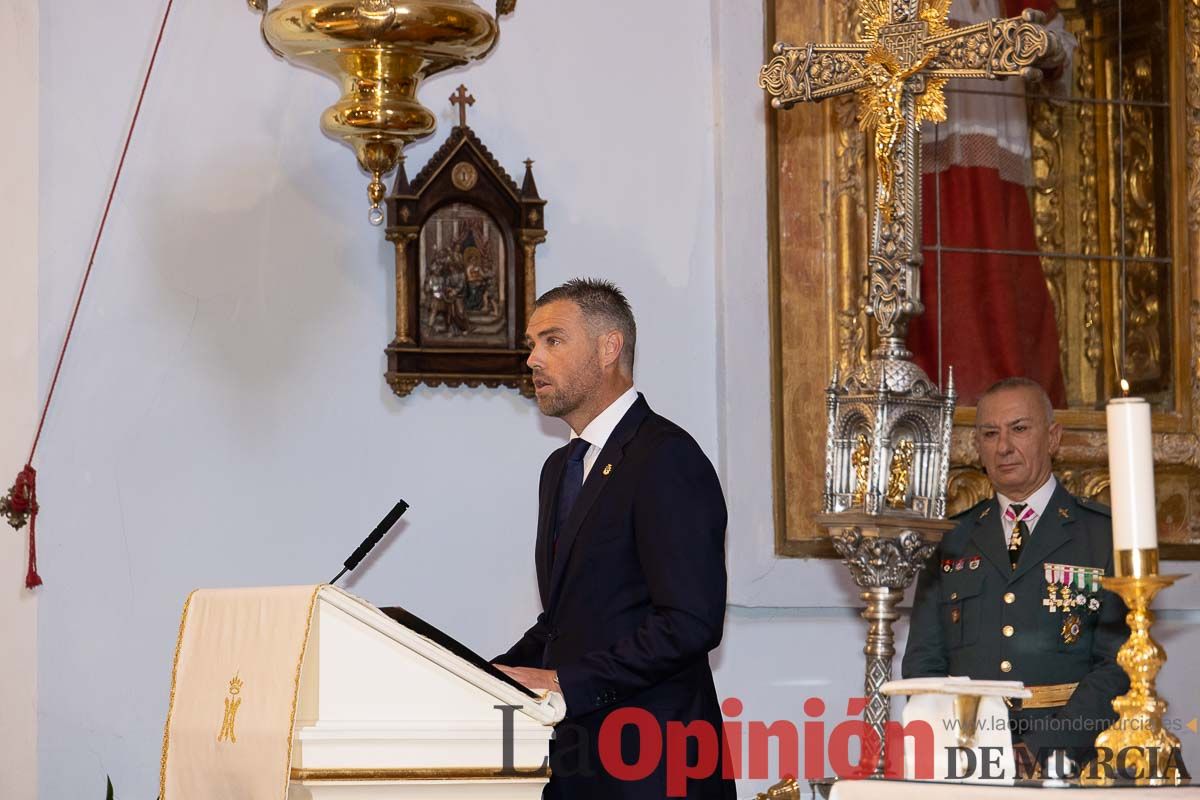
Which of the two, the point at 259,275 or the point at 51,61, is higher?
the point at 51,61

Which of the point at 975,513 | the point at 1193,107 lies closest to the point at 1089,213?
the point at 1193,107

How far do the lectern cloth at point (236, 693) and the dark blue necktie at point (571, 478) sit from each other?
0.83 metres

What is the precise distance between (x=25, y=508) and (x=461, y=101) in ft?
6.10

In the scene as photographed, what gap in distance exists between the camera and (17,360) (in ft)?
16.7

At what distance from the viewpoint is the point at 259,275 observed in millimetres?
5352

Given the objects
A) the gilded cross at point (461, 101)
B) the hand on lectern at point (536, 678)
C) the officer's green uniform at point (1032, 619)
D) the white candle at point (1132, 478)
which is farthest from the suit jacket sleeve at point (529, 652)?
the gilded cross at point (461, 101)

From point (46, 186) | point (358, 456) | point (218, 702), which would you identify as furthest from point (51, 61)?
point (218, 702)

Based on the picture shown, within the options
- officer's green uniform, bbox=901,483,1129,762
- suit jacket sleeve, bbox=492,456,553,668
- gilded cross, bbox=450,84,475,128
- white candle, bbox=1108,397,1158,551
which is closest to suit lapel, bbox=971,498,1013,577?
officer's green uniform, bbox=901,483,1129,762

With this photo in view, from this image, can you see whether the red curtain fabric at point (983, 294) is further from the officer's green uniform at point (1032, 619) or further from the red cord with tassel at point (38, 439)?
the red cord with tassel at point (38, 439)

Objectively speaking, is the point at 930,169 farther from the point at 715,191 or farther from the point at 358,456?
the point at 358,456

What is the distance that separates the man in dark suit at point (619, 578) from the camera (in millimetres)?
3543

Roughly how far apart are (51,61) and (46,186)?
383mm

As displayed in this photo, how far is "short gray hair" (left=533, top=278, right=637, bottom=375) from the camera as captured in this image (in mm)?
3992

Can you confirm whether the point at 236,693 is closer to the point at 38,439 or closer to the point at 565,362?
the point at 565,362
